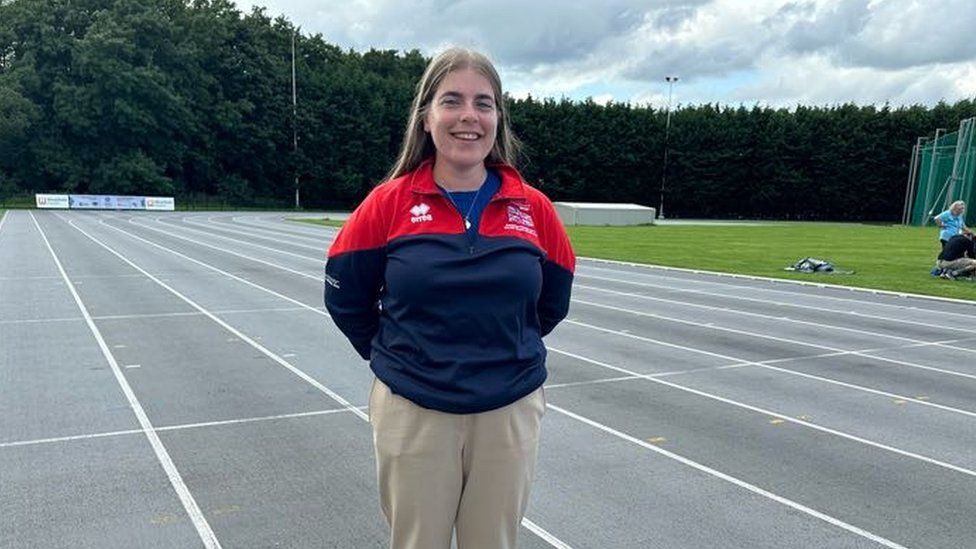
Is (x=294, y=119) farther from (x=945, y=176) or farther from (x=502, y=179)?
(x=502, y=179)

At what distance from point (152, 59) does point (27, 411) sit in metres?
61.4

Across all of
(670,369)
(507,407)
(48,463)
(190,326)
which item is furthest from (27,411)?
(670,369)

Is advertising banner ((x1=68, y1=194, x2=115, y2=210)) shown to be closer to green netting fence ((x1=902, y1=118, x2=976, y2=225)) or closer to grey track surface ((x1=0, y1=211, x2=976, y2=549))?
grey track surface ((x1=0, y1=211, x2=976, y2=549))

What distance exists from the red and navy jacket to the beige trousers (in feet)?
0.20

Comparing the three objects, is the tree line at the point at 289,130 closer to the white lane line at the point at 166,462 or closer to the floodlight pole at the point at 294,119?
the floodlight pole at the point at 294,119

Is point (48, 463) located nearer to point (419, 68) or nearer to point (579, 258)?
point (579, 258)

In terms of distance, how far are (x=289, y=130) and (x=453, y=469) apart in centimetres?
6549

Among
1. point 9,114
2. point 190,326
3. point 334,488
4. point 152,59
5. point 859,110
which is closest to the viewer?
point 334,488

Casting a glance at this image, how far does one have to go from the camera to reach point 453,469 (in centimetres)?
221

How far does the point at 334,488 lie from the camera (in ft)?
15.0

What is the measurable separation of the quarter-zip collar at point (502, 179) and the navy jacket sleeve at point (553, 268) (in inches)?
4.3

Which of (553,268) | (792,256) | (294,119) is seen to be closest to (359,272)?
(553,268)

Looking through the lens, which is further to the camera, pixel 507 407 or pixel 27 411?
pixel 27 411

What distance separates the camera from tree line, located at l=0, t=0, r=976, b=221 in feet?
185
